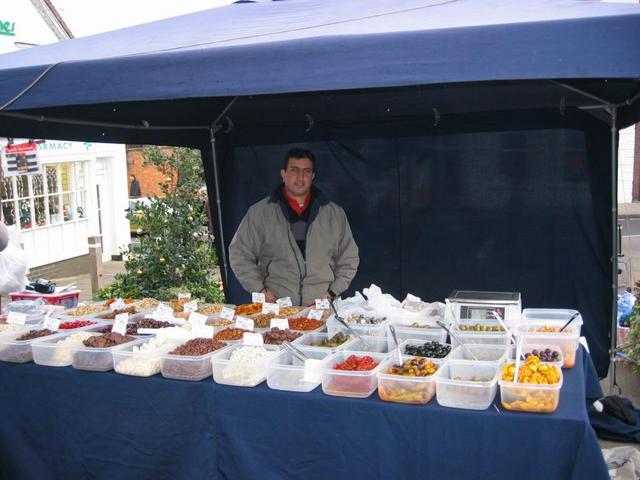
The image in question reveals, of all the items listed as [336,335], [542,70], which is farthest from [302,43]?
[336,335]

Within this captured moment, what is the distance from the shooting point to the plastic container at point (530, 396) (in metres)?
2.28

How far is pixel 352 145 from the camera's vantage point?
532cm

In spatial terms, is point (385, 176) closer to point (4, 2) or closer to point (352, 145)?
point (352, 145)

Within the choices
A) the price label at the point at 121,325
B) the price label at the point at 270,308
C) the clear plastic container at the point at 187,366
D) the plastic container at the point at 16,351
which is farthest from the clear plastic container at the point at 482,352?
the plastic container at the point at 16,351

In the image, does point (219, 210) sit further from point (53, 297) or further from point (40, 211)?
point (40, 211)

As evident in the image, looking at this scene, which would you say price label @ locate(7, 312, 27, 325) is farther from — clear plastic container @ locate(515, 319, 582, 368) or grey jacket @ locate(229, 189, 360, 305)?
clear plastic container @ locate(515, 319, 582, 368)

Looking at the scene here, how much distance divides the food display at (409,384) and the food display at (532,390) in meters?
0.27

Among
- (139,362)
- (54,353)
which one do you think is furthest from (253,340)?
(54,353)

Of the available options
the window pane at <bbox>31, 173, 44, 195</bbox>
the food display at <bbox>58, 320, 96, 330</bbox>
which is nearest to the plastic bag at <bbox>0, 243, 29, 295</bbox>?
the food display at <bbox>58, 320, 96, 330</bbox>

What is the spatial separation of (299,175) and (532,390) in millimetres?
2320

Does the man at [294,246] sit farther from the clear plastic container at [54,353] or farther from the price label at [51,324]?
the clear plastic container at [54,353]

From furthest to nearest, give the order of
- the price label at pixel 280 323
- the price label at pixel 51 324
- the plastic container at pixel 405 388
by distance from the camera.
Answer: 1. the price label at pixel 51 324
2. the price label at pixel 280 323
3. the plastic container at pixel 405 388

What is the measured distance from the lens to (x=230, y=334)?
3.17 metres

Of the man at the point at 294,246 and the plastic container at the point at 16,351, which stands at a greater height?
the man at the point at 294,246
